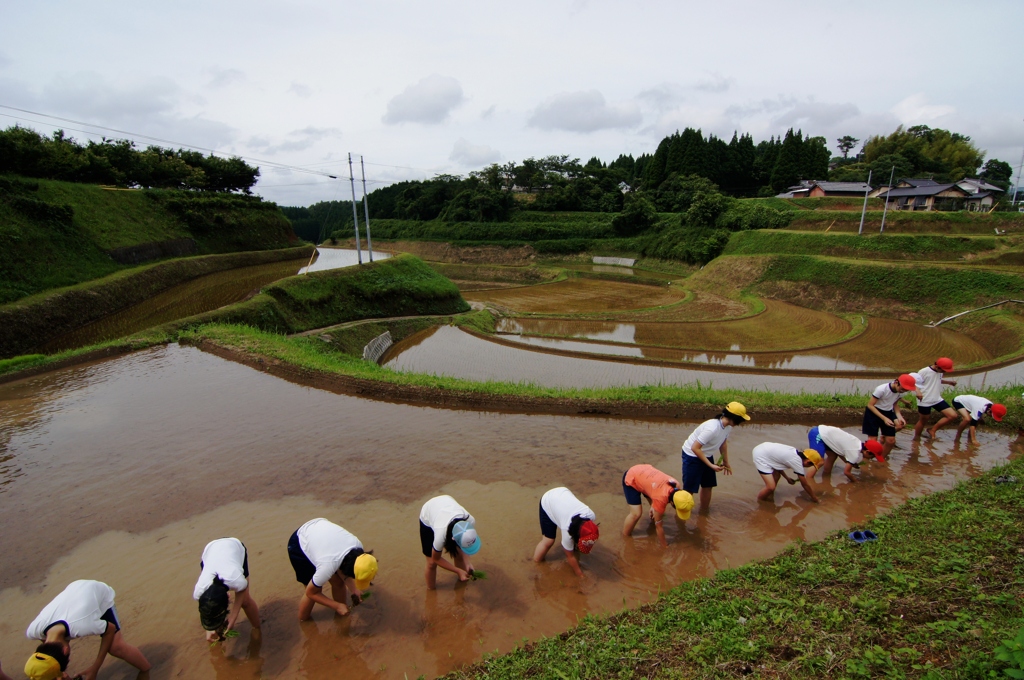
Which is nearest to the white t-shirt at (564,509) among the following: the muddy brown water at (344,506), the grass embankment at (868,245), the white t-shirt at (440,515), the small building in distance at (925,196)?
the muddy brown water at (344,506)

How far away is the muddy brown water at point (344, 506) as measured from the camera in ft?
16.7

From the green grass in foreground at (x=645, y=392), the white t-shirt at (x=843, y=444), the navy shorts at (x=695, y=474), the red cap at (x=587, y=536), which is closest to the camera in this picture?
the red cap at (x=587, y=536)

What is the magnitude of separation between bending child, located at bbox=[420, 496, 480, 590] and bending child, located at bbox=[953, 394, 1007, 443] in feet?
33.1

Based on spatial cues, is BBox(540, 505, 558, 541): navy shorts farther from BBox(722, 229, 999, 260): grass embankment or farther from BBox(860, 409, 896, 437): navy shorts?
BBox(722, 229, 999, 260): grass embankment

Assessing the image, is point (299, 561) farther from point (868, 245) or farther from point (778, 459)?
point (868, 245)

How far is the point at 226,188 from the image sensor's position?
125ft

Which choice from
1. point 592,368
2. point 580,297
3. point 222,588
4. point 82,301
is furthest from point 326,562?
point 580,297

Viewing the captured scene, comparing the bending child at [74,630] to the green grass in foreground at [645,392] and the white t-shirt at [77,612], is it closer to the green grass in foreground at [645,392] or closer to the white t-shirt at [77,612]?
the white t-shirt at [77,612]

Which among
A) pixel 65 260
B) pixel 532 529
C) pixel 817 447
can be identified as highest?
pixel 65 260

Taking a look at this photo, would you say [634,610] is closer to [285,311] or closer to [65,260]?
[285,311]

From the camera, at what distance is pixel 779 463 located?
23.5 ft

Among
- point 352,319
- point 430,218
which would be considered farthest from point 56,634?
point 430,218

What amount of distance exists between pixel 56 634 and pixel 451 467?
17.6ft

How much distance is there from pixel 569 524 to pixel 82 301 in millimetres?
21604
